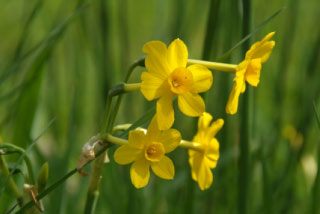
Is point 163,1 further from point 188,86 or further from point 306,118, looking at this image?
point 188,86

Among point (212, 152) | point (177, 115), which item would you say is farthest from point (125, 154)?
point (177, 115)

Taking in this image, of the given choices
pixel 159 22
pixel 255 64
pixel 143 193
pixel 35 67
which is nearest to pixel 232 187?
pixel 143 193

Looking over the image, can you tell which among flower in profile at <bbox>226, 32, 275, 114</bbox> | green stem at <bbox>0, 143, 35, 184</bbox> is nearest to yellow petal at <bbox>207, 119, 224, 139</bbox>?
flower in profile at <bbox>226, 32, 275, 114</bbox>

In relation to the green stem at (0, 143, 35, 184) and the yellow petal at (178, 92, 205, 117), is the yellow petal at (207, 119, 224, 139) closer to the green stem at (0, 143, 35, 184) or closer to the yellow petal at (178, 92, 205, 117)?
the yellow petal at (178, 92, 205, 117)

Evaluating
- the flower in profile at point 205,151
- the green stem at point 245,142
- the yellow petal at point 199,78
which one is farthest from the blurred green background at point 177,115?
the yellow petal at point 199,78

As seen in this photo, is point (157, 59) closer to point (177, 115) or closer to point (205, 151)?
point (205, 151)

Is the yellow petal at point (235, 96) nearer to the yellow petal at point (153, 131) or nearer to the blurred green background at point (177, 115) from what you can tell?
the yellow petal at point (153, 131)
